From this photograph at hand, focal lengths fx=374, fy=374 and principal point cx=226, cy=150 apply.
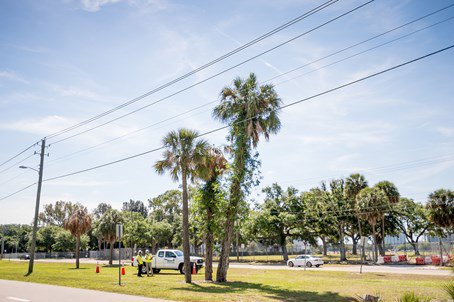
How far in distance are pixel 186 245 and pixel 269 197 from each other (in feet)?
129

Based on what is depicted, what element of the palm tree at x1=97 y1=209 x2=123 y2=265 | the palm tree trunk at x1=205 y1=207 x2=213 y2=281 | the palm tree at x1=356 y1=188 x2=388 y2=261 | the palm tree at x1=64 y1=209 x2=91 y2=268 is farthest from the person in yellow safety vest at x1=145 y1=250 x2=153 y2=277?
the palm tree at x1=356 y1=188 x2=388 y2=261

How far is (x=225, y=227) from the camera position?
23703 millimetres

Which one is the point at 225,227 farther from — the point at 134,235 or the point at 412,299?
the point at 134,235

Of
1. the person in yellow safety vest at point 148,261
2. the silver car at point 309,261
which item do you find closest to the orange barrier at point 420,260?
the silver car at point 309,261

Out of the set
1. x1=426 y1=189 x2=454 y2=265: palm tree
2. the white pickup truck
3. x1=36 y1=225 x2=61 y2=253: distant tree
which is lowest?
the white pickup truck

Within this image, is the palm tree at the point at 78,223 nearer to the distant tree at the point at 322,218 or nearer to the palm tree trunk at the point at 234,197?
the palm tree trunk at the point at 234,197

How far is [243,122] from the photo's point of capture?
24266 millimetres

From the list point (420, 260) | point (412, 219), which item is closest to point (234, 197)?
point (420, 260)

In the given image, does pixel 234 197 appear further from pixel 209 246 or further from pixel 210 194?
pixel 209 246

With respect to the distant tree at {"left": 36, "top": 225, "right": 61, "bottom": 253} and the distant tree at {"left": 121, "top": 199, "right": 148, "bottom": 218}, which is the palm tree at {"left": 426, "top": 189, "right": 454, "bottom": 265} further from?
the distant tree at {"left": 121, "top": 199, "right": 148, "bottom": 218}

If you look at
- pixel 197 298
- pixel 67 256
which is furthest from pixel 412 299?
pixel 67 256

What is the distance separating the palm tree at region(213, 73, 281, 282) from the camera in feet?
77.5

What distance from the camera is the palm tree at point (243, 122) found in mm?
23625

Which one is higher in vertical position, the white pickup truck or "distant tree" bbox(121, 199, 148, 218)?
"distant tree" bbox(121, 199, 148, 218)
